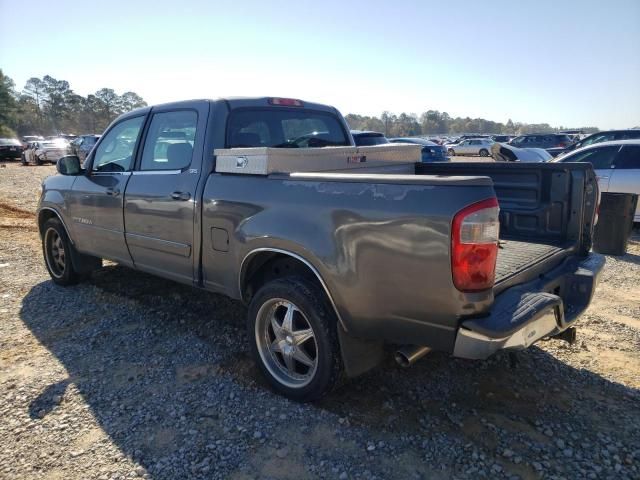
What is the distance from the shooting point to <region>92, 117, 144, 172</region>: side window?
4520 mm

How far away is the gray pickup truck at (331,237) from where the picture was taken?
2443mm

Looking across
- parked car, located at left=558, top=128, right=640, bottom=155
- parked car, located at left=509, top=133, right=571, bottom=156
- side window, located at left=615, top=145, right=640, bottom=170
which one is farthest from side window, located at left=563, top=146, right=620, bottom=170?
parked car, located at left=509, top=133, right=571, bottom=156

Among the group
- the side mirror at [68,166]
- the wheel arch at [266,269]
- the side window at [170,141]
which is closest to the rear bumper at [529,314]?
the wheel arch at [266,269]

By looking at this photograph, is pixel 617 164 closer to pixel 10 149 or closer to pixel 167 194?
pixel 167 194

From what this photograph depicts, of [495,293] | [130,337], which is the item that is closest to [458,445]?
Answer: [495,293]

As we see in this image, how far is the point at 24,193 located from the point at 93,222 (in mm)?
11544

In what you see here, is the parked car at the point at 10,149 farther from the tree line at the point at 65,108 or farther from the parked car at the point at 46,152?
the tree line at the point at 65,108

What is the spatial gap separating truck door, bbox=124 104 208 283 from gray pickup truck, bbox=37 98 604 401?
0.02 metres

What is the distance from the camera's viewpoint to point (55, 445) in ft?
9.35

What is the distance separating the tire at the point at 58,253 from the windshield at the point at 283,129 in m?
2.77

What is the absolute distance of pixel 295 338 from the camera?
127 inches

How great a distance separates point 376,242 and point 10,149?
110ft

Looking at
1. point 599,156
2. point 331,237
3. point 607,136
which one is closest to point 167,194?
point 331,237

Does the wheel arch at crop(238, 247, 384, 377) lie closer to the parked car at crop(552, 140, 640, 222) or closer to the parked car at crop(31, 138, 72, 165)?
the parked car at crop(552, 140, 640, 222)
